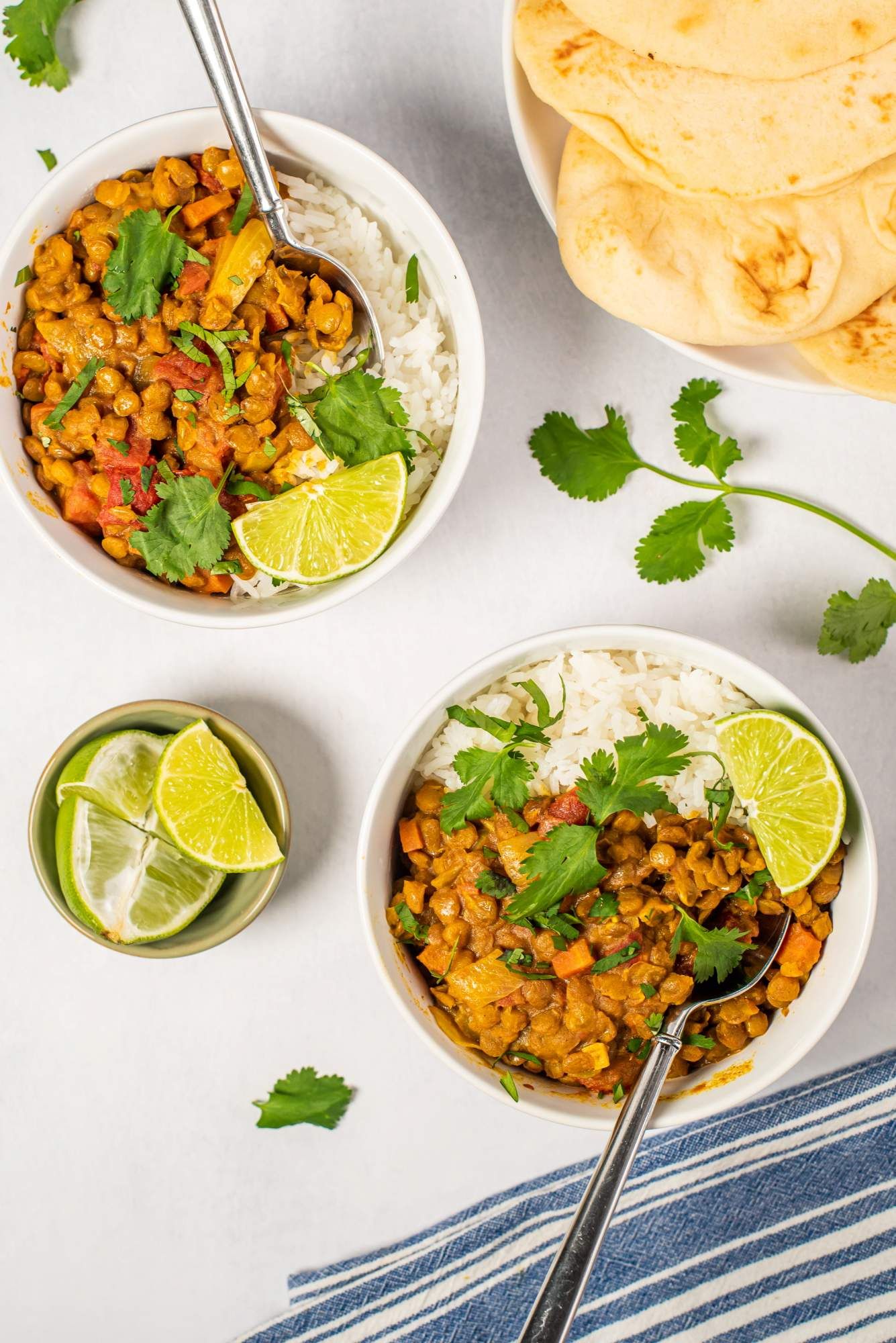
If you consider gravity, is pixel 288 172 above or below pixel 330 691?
above

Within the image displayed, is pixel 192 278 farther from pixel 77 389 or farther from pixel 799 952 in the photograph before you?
pixel 799 952

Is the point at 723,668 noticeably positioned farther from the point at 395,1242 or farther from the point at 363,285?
the point at 395,1242

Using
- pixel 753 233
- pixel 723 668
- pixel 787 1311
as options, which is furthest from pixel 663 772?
pixel 787 1311

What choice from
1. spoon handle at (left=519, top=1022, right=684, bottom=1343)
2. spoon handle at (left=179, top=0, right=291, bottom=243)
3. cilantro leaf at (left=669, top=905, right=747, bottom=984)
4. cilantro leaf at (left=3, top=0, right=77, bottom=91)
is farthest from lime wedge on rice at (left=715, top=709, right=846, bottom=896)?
cilantro leaf at (left=3, top=0, right=77, bottom=91)

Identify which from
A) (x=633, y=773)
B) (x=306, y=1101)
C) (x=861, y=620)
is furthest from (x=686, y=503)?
(x=306, y=1101)

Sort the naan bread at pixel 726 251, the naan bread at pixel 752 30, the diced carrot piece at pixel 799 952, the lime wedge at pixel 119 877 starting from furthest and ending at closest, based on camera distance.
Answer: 1. the lime wedge at pixel 119 877
2. the diced carrot piece at pixel 799 952
3. the naan bread at pixel 726 251
4. the naan bread at pixel 752 30

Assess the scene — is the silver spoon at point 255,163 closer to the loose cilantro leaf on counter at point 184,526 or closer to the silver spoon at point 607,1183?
the loose cilantro leaf on counter at point 184,526

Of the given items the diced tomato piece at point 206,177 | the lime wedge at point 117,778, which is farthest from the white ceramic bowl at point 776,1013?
the diced tomato piece at point 206,177
